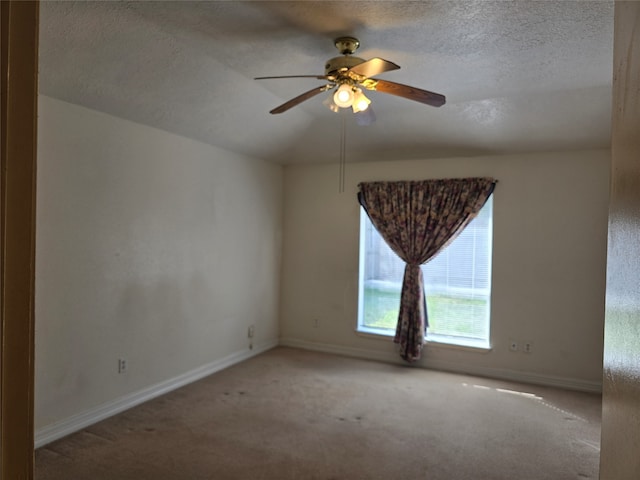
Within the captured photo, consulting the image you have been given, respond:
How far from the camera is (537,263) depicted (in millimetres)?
4395

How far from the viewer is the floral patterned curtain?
A: 4.59 metres

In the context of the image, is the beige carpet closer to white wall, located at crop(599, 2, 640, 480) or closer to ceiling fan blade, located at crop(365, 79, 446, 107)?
white wall, located at crop(599, 2, 640, 480)

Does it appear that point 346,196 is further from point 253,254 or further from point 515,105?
point 515,105

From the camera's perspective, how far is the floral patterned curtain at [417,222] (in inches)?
181

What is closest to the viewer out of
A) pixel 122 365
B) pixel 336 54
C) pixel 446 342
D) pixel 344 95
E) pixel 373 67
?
pixel 373 67

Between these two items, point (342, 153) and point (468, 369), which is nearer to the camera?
point (468, 369)

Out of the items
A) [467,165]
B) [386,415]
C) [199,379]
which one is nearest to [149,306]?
[199,379]

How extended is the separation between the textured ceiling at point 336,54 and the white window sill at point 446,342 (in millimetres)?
2078

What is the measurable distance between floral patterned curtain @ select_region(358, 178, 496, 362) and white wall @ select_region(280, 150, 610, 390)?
0.16 metres

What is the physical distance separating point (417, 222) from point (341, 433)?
8.16 ft

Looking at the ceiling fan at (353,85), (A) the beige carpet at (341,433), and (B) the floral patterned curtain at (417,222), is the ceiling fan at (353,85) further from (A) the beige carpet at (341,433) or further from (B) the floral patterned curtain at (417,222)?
(A) the beige carpet at (341,433)

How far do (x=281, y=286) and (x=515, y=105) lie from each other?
11.4 feet

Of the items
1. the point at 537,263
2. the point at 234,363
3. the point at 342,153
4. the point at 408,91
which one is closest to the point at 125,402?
the point at 234,363

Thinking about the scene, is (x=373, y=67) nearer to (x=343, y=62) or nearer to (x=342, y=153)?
(x=343, y=62)
